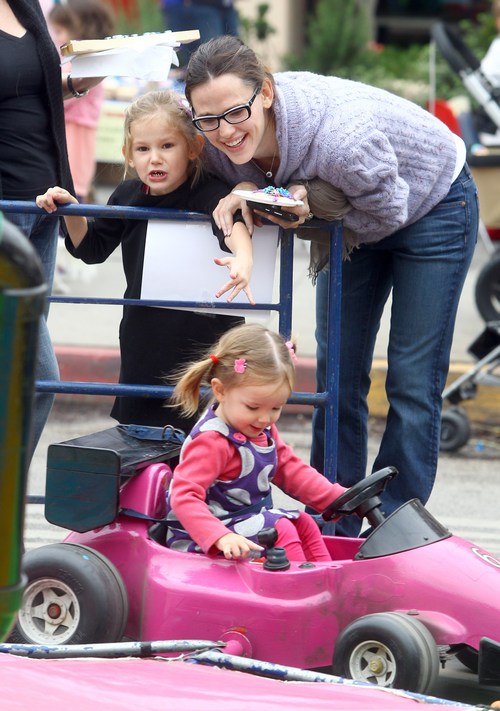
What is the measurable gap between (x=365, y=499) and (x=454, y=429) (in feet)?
9.74

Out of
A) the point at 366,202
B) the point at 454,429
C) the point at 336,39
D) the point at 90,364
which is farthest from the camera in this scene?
the point at 336,39

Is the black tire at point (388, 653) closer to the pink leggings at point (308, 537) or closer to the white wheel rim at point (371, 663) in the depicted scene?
the white wheel rim at point (371, 663)

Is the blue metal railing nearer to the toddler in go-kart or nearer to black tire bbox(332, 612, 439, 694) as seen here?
the toddler in go-kart

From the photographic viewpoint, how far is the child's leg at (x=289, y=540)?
11.2ft

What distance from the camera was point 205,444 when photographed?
11.0 ft

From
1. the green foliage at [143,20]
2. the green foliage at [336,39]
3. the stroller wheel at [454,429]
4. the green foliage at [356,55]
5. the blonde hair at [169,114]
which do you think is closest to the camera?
the blonde hair at [169,114]

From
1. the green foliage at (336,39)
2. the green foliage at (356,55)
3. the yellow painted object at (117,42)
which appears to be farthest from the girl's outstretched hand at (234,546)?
the green foliage at (336,39)

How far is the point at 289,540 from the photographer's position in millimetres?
3432

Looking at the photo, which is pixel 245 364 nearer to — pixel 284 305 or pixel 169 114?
pixel 284 305

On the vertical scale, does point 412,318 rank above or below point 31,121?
below

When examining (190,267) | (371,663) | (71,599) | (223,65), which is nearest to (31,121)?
Answer: (190,267)

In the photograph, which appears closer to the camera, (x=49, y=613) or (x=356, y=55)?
(x=49, y=613)

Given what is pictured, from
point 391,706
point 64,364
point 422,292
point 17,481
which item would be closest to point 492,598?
point 391,706

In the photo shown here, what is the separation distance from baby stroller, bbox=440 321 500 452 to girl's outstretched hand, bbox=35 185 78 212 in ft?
9.87
